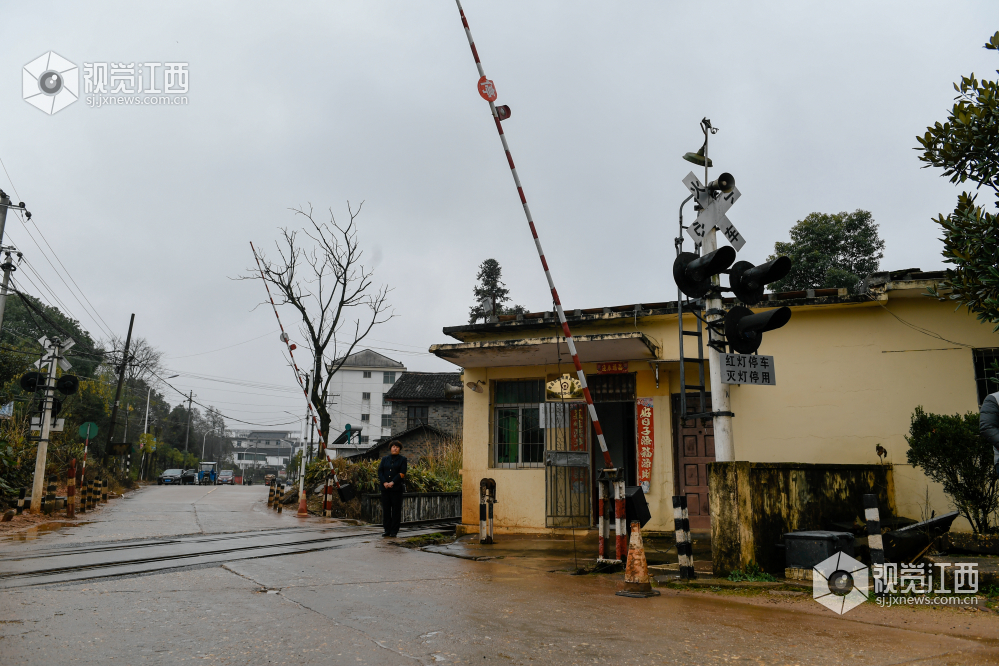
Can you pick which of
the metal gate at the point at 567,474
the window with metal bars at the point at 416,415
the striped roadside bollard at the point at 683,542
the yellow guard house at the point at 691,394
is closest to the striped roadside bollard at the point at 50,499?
the yellow guard house at the point at 691,394

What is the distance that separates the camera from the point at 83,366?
48281mm

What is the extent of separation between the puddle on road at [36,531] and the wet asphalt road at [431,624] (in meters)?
5.09

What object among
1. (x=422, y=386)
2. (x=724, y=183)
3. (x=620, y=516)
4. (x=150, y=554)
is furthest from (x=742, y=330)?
(x=422, y=386)

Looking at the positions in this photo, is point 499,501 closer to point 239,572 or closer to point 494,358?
point 494,358

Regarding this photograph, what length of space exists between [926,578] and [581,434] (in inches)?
273

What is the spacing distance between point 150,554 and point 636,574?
6178mm

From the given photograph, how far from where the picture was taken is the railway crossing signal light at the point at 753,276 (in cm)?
642

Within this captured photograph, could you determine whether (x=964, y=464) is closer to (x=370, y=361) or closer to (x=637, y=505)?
(x=637, y=505)

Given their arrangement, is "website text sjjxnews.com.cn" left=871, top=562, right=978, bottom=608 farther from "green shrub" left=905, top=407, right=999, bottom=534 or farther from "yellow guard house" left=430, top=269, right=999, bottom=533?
"yellow guard house" left=430, top=269, right=999, bottom=533

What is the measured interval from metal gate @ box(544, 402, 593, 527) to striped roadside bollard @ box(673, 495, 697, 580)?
534 centimetres

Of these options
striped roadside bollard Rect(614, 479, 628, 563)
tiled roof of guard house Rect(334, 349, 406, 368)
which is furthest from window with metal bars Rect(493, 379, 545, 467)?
tiled roof of guard house Rect(334, 349, 406, 368)

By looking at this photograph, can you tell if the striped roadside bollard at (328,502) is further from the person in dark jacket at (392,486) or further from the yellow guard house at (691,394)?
the person in dark jacket at (392,486)

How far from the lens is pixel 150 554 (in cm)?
838

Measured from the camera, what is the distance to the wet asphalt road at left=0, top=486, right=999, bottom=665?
383cm
